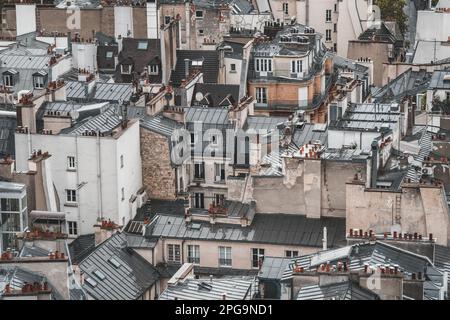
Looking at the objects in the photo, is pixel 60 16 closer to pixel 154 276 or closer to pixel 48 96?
pixel 48 96

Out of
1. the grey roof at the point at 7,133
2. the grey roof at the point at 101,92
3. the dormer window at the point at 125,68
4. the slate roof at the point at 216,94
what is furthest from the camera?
the dormer window at the point at 125,68

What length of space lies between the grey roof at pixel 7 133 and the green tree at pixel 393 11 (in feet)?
168

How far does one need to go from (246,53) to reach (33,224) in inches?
1060

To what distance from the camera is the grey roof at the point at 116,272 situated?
137ft

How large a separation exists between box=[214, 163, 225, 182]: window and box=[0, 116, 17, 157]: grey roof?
9.93 meters

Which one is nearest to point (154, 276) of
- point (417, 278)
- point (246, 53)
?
point (417, 278)

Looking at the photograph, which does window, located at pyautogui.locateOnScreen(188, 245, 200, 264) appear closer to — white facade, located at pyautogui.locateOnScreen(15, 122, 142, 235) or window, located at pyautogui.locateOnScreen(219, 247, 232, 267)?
window, located at pyautogui.locateOnScreen(219, 247, 232, 267)

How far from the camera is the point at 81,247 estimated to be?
48.2m

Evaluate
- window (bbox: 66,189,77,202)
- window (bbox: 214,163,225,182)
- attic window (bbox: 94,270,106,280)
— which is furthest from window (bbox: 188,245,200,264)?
window (bbox: 214,163,225,182)

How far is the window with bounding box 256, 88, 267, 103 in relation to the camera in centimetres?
6931

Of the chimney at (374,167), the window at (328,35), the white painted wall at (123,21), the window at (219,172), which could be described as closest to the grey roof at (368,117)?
the chimney at (374,167)

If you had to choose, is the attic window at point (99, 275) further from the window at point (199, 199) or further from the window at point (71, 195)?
the window at point (199, 199)

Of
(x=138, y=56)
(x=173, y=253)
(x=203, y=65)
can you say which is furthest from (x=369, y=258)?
(x=138, y=56)

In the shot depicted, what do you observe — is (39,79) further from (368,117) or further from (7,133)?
(368,117)
